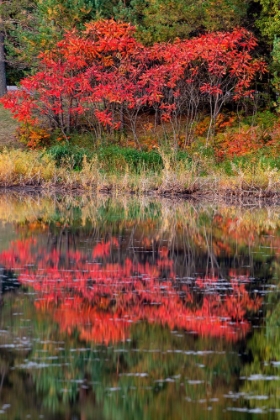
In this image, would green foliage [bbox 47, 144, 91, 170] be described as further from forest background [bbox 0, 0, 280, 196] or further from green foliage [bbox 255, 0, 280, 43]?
green foliage [bbox 255, 0, 280, 43]

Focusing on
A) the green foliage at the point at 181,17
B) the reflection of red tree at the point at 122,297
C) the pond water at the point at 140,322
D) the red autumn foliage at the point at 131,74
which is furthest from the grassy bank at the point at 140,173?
the reflection of red tree at the point at 122,297

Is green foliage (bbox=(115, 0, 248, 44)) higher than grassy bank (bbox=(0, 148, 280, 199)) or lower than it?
higher

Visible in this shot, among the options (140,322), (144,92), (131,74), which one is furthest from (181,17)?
(140,322)

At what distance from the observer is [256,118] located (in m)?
31.3

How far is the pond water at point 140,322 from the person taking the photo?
7234 mm

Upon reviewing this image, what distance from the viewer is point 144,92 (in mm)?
30422

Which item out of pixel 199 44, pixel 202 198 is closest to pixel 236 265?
pixel 202 198

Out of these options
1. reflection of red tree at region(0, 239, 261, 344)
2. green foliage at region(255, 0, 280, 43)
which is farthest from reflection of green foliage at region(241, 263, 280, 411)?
green foliage at region(255, 0, 280, 43)

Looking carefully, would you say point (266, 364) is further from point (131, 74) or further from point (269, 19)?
point (269, 19)

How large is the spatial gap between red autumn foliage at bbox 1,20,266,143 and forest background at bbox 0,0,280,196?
4 centimetres

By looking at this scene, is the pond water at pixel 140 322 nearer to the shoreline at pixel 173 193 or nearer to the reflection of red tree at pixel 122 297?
the reflection of red tree at pixel 122 297

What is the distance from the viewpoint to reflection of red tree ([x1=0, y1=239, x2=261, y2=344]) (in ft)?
31.8

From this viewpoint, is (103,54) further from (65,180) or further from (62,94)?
(65,180)

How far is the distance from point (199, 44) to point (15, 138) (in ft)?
26.4
